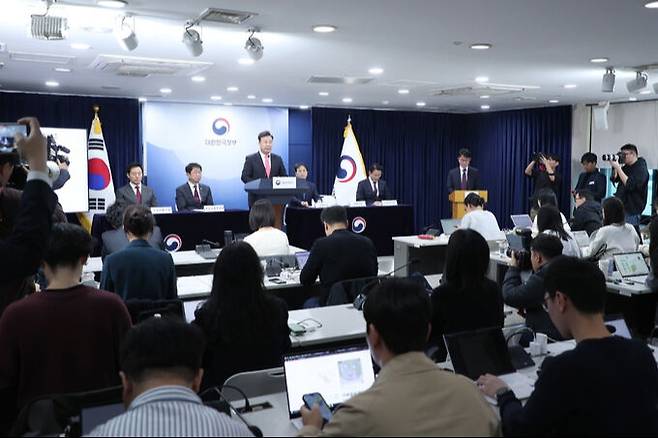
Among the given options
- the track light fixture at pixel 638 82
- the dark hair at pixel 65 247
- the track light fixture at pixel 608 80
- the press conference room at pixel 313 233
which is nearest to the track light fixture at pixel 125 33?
the press conference room at pixel 313 233

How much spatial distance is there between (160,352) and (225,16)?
3.32 metres

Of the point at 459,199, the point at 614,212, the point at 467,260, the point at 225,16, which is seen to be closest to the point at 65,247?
the point at 467,260

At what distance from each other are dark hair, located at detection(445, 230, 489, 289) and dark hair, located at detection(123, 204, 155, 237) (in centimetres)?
177

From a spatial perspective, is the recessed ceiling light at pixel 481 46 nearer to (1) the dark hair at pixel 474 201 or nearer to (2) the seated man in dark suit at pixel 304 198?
(1) the dark hair at pixel 474 201

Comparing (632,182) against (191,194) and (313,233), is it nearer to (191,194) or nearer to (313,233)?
(313,233)

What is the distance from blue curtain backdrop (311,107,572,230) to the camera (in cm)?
1223

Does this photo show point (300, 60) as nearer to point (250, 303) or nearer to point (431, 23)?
point (431, 23)

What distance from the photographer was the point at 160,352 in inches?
62.5

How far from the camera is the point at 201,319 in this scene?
276 centimetres

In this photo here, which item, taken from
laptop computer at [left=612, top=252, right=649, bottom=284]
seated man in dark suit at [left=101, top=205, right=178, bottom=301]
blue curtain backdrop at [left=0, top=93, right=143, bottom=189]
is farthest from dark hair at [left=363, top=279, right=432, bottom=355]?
blue curtain backdrop at [left=0, top=93, right=143, bottom=189]

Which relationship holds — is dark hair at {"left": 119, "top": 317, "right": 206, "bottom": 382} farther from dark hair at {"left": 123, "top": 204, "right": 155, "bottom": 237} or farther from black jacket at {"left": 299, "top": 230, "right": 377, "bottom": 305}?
black jacket at {"left": 299, "top": 230, "right": 377, "bottom": 305}

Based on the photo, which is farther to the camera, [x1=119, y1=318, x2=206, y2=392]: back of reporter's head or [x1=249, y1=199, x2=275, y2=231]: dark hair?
[x1=249, y1=199, x2=275, y2=231]: dark hair

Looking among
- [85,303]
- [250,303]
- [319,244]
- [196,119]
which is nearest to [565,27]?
[319,244]

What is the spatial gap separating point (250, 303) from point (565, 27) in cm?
345
